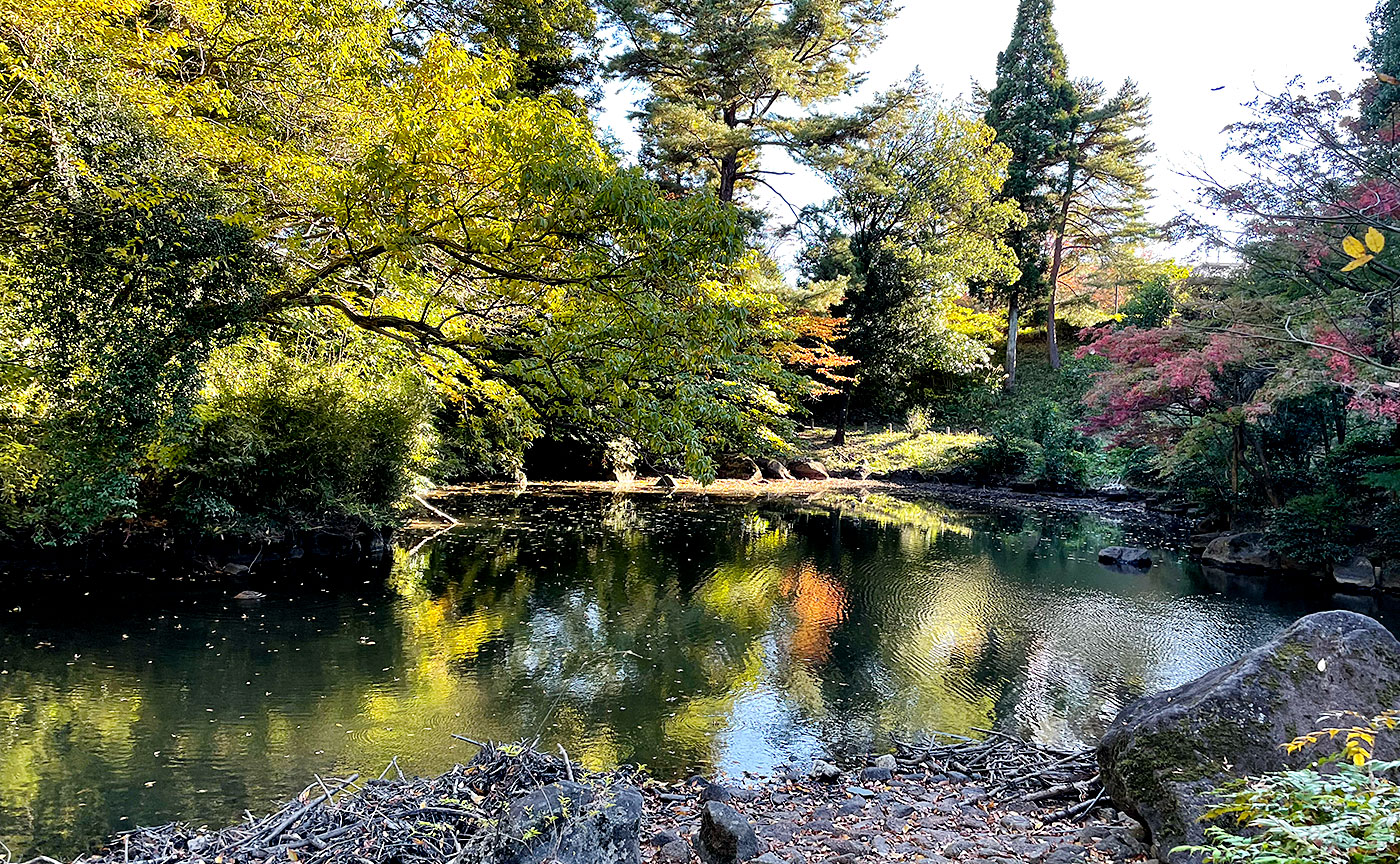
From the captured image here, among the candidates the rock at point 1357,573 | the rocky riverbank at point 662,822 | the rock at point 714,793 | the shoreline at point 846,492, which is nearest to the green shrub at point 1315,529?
the rock at point 1357,573

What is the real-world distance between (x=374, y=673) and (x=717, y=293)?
4908 mm

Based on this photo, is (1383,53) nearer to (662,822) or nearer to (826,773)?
(826,773)

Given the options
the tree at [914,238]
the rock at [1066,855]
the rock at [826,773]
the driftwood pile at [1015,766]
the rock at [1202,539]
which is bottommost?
the rock at [826,773]

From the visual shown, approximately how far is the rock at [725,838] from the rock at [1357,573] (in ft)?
34.0

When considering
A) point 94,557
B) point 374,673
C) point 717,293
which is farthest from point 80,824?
point 717,293

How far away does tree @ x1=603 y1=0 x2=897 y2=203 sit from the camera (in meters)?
17.7

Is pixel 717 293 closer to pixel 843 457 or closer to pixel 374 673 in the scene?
pixel 374 673

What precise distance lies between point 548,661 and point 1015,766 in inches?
152

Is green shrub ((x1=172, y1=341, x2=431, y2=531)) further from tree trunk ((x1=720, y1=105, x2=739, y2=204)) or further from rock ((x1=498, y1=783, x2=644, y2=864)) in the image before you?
tree trunk ((x1=720, y1=105, x2=739, y2=204))

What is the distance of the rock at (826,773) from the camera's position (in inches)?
186

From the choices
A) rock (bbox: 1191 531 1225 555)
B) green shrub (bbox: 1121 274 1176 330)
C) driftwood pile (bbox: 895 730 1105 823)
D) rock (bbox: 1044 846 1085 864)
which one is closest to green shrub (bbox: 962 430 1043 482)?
green shrub (bbox: 1121 274 1176 330)

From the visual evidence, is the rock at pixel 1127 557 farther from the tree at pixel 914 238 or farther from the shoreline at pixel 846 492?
the tree at pixel 914 238

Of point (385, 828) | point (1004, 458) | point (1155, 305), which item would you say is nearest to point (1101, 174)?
point (1155, 305)

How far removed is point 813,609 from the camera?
8.88 metres
